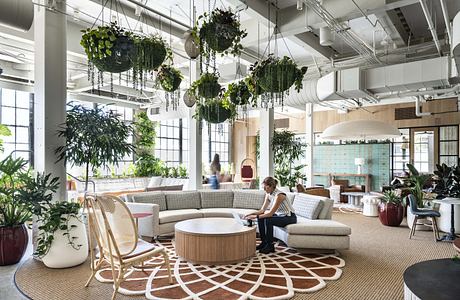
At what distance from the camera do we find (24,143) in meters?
9.62

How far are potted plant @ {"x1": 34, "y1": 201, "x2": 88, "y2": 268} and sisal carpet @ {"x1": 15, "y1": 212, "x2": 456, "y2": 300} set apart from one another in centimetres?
12

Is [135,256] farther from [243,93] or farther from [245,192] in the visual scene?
[245,192]

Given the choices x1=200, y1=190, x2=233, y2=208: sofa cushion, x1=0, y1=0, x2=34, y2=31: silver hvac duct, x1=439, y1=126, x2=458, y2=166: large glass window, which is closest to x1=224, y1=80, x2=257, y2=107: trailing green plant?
x1=200, y1=190, x2=233, y2=208: sofa cushion

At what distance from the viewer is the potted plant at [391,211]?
6820 mm

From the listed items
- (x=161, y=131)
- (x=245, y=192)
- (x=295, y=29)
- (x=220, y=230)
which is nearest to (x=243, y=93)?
(x=295, y=29)

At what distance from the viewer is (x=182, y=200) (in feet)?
20.5

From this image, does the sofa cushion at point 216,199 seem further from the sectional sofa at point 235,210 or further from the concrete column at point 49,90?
the concrete column at point 49,90

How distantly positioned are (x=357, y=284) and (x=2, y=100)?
10331 millimetres

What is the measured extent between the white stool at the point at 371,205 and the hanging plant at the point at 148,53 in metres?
6.73

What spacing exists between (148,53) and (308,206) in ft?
11.8

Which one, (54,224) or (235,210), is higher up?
(54,224)

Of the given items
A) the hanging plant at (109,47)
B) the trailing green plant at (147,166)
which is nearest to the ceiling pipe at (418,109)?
the trailing green plant at (147,166)

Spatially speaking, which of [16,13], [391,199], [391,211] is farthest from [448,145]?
[16,13]

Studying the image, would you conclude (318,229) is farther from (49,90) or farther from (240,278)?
(49,90)
